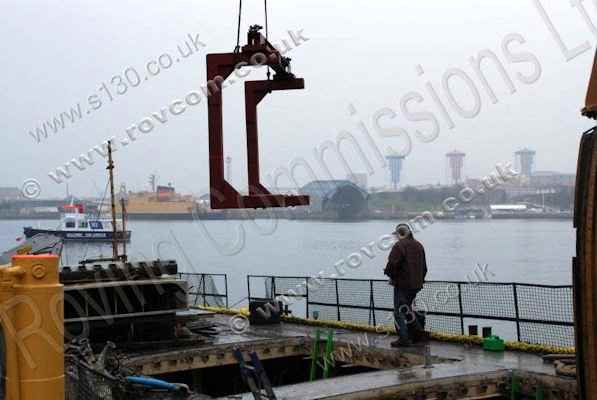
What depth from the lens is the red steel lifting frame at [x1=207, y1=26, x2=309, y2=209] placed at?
9125mm

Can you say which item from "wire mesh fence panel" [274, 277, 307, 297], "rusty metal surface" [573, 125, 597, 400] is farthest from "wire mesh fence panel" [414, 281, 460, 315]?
"rusty metal surface" [573, 125, 597, 400]

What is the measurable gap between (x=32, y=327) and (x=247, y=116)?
192 inches

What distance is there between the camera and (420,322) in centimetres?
1417

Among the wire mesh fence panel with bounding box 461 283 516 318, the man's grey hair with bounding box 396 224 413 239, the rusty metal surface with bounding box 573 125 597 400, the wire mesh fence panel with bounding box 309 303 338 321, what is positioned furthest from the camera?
the wire mesh fence panel with bounding box 309 303 338 321

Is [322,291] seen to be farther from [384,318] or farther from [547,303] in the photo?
[547,303]

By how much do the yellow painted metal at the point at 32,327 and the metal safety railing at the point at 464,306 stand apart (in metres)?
9.78

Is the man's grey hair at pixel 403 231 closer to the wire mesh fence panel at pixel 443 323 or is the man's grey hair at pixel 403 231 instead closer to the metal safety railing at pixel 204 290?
the wire mesh fence panel at pixel 443 323

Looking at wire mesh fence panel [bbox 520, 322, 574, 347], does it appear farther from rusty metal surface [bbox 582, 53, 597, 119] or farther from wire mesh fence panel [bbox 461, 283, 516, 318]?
rusty metal surface [bbox 582, 53, 597, 119]

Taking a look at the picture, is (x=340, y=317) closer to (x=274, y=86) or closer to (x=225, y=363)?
(x=225, y=363)

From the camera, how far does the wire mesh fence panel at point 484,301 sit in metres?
15.8

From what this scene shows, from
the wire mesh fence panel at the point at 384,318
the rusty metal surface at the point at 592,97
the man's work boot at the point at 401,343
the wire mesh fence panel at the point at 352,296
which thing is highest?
the rusty metal surface at the point at 592,97

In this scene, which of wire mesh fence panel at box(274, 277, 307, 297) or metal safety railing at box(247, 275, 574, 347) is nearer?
metal safety railing at box(247, 275, 574, 347)

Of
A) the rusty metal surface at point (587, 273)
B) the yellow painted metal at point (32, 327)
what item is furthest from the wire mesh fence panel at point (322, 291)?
the rusty metal surface at point (587, 273)

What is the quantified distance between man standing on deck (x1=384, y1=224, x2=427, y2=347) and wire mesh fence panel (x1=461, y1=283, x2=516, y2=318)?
8.36 feet
